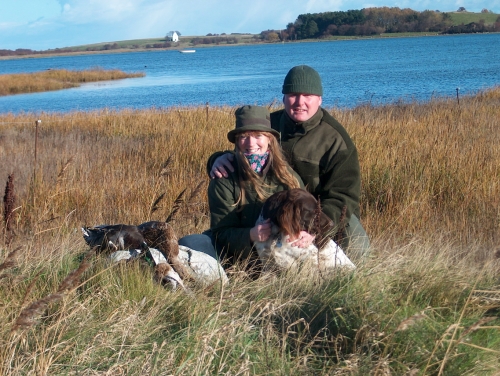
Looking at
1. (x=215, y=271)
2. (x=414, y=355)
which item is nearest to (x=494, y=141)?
(x=215, y=271)

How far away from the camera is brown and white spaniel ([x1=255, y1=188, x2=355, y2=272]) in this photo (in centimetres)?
325

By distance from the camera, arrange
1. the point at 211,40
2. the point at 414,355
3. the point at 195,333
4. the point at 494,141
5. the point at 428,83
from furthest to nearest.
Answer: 1. the point at 211,40
2. the point at 428,83
3. the point at 494,141
4. the point at 195,333
5. the point at 414,355

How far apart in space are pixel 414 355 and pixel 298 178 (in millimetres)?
1563

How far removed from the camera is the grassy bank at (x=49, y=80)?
1608 inches

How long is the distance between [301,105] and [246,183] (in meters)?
0.60

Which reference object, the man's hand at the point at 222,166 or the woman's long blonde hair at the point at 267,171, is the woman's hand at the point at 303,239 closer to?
the woman's long blonde hair at the point at 267,171

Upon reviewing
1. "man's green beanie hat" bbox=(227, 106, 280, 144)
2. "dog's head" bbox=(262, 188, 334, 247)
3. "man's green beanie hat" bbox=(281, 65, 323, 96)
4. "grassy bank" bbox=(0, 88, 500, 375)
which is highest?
"man's green beanie hat" bbox=(281, 65, 323, 96)

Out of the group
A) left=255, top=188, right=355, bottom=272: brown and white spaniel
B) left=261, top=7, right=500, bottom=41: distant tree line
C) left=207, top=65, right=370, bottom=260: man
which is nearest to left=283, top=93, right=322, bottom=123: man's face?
left=207, top=65, right=370, bottom=260: man

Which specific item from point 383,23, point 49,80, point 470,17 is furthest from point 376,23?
point 49,80

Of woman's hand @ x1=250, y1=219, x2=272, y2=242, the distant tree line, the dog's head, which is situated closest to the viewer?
the dog's head

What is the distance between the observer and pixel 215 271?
343 centimetres

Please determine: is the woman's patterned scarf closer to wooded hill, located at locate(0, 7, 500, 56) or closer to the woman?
the woman

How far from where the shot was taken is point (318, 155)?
3.91 metres

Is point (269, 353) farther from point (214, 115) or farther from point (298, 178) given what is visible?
point (214, 115)
